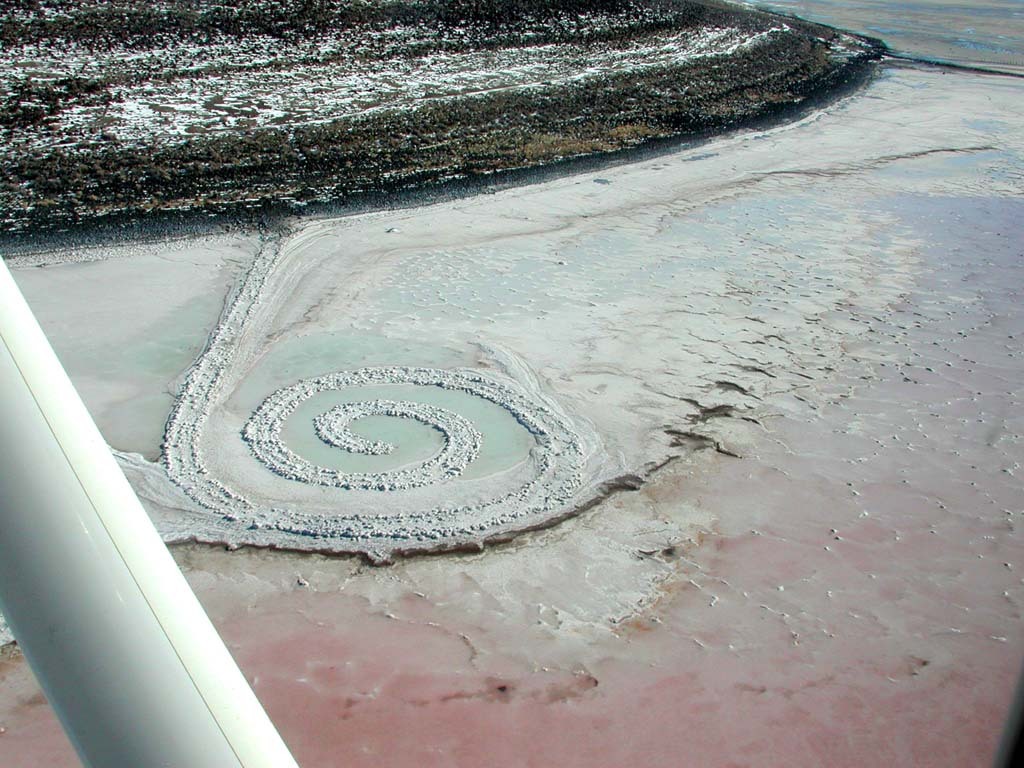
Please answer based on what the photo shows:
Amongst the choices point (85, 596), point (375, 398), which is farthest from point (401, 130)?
point (85, 596)

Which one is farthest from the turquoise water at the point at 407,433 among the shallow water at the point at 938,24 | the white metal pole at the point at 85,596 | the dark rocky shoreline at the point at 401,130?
the shallow water at the point at 938,24

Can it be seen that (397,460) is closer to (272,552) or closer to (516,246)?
(272,552)

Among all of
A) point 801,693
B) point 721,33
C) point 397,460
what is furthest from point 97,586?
point 721,33

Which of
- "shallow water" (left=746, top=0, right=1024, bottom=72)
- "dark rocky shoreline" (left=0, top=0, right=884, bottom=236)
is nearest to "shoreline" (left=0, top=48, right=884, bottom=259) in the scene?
"dark rocky shoreline" (left=0, top=0, right=884, bottom=236)

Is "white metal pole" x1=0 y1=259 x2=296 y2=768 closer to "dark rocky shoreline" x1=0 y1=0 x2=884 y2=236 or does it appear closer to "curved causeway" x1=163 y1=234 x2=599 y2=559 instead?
"curved causeway" x1=163 y1=234 x2=599 y2=559

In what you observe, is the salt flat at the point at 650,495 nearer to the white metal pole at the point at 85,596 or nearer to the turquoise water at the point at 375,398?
the turquoise water at the point at 375,398
